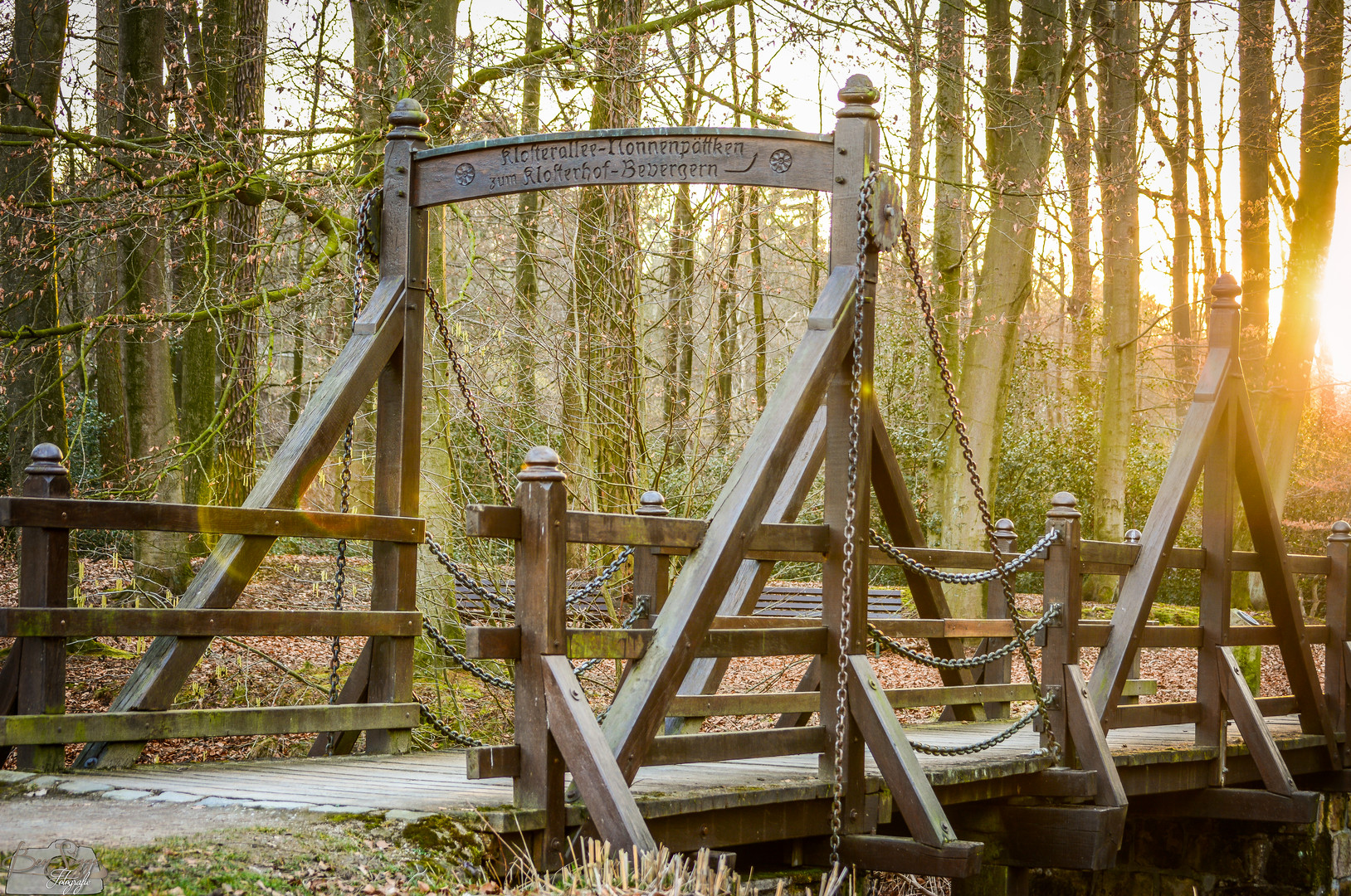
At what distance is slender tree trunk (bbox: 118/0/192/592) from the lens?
1130 centimetres

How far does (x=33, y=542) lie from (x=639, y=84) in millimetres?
7189

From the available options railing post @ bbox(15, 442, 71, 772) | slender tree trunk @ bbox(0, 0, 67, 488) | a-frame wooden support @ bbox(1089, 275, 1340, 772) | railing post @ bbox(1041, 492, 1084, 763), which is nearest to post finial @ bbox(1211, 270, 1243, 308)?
a-frame wooden support @ bbox(1089, 275, 1340, 772)

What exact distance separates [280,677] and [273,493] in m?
5.62

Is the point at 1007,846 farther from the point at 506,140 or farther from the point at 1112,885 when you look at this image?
the point at 506,140

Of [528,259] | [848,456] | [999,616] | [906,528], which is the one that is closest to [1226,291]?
[906,528]

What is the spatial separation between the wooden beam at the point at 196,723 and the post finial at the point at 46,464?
0.96 m

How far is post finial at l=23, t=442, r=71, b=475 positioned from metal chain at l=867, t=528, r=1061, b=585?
11.2 feet

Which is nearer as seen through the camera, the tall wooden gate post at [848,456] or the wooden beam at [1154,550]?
the tall wooden gate post at [848,456]

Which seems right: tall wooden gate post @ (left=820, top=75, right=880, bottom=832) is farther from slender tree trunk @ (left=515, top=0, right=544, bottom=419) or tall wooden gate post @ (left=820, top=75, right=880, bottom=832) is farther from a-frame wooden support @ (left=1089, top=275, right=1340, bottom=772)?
slender tree trunk @ (left=515, top=0, right=544, bottom=419)

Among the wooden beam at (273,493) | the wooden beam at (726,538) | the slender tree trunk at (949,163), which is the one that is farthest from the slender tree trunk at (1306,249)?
the wooden beam at (273,493)

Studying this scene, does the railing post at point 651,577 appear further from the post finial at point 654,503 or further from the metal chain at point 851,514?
the metal chain at point 851,514

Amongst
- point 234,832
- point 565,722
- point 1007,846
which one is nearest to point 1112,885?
point 1007,846

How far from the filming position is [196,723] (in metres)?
5.89

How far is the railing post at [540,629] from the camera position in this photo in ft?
15.1
